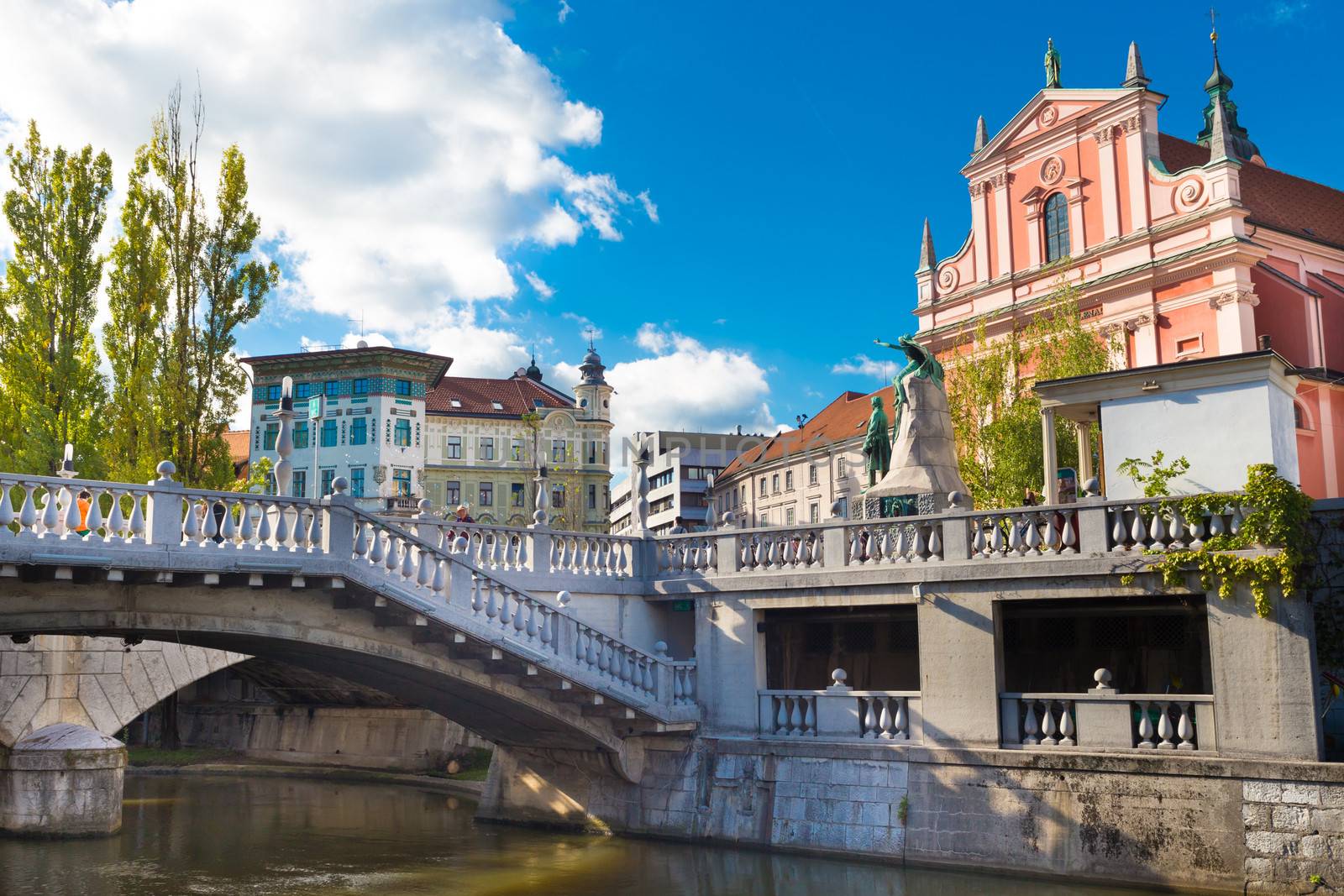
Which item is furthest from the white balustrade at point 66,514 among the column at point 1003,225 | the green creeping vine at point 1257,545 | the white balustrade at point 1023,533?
the column at point 1003,225

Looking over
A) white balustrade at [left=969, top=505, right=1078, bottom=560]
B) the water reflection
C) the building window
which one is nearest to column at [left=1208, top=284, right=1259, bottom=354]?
the building window

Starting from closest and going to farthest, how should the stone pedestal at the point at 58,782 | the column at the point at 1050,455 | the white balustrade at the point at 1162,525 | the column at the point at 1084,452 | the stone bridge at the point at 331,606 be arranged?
the stone bridge at the point at 331,606, the white balustrade at the point at 1162,525, the column at the point at 1050,455, the stone pedestal at the point at 58,782, the column at the point at 1084,452

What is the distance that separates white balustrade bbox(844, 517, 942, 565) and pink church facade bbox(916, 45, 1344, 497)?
2070 centimetres

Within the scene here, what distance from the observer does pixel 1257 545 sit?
16.4m

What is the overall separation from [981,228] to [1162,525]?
28201 mm

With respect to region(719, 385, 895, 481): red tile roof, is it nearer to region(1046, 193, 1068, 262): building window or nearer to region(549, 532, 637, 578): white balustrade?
region(1046, 193, 1068, 262): building window

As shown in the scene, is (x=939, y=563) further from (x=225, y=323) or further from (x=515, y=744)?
(x=225, y=323)

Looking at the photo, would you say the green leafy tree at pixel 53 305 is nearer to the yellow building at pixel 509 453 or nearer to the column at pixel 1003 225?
the column at pixel 1003 225

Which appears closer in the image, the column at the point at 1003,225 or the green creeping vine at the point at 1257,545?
the green creeping vine at the point at 1257,545

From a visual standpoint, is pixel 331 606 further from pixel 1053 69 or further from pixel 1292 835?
pixel 1053 69

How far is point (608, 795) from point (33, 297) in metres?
17.0

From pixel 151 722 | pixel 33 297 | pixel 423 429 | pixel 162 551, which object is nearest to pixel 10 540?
pixel 162 551

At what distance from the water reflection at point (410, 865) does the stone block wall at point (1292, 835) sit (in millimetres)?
1795

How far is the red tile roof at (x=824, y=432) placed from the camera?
71938 mm
